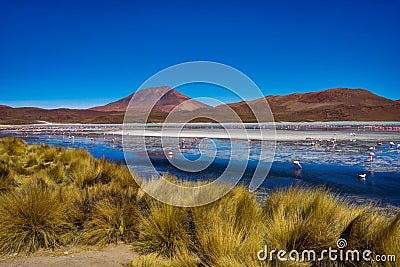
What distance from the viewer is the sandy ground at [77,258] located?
3.54 metres

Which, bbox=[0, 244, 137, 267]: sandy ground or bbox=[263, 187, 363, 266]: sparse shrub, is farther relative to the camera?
bbox=[0, 244, 137, 267]: sandy ground

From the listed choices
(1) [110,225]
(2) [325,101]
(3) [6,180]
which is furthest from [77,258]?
(2) [325,101]

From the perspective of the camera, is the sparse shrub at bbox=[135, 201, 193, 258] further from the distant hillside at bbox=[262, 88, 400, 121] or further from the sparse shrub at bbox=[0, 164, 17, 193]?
the distant hillside at bbox=[262, 88, 400, 121]

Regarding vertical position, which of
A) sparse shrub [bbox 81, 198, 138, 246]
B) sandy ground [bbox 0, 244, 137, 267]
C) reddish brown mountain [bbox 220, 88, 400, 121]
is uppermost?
reddish brown mountain [bbox 220, 88, 400, 121]

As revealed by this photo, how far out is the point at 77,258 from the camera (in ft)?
12.1

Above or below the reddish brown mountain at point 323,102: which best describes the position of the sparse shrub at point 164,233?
below

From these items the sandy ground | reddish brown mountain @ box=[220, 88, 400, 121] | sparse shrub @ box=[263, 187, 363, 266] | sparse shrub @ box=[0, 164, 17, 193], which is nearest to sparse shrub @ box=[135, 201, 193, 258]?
the sandy ground

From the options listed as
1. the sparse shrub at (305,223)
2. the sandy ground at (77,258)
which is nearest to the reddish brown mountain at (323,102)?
the sparse shrub at (305,223)

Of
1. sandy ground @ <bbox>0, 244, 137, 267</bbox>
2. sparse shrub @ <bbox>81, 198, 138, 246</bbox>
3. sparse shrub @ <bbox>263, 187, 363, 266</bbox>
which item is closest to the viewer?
sparse shrub @ <bbox>263, 187, 363, 266</bbox>

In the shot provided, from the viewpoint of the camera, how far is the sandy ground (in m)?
3.54

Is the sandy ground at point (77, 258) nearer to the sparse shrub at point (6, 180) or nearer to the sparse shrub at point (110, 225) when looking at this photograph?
the sparse shrub at point (110, 225)

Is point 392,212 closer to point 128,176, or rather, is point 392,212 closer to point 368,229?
point 368,229

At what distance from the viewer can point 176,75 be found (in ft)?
16.5

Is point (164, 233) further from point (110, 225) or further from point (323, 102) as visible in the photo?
point (323, 102)
